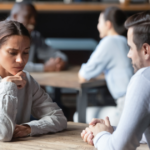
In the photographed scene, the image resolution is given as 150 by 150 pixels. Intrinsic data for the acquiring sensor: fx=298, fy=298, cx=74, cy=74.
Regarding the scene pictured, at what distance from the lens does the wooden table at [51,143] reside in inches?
41.9

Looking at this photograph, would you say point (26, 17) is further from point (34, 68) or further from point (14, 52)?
point (14, 52)

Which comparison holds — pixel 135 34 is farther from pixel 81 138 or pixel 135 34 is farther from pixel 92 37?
pixel 92 37

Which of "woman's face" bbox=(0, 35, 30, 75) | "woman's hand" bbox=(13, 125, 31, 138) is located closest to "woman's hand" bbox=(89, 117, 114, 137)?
"woman's hand" bbox=(13, 125, 31, 138)

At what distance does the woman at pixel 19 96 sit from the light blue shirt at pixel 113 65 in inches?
38.3

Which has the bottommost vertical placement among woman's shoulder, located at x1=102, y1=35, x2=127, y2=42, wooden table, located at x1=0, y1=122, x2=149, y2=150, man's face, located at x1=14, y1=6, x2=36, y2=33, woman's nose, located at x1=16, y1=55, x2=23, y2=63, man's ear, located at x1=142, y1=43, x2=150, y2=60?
wooden table, located at x1=0, y1=122, x2=149, y2=150

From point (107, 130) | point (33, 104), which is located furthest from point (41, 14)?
point (107, 130)

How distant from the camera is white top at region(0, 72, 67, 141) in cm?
112

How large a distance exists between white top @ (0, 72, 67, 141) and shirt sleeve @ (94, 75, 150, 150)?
1.21 feet

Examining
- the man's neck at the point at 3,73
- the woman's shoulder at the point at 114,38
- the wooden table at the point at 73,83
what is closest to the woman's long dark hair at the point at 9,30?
the man's neck at the point at 3,73

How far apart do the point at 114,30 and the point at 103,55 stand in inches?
13.0

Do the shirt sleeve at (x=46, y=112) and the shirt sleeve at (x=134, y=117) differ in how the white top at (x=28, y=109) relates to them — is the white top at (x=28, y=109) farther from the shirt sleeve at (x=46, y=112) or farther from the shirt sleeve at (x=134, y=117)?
the shirt sleeve at (x=134, y=117)

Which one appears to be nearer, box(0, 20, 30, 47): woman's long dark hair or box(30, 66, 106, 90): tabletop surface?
box(0, 20, 30, 47): woman's long dark hair

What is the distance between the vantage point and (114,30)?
252cm

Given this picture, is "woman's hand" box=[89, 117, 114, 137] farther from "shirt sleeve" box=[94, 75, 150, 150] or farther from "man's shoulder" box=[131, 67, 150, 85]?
"man's shoulder" box=[131, 67, 150, 85]
